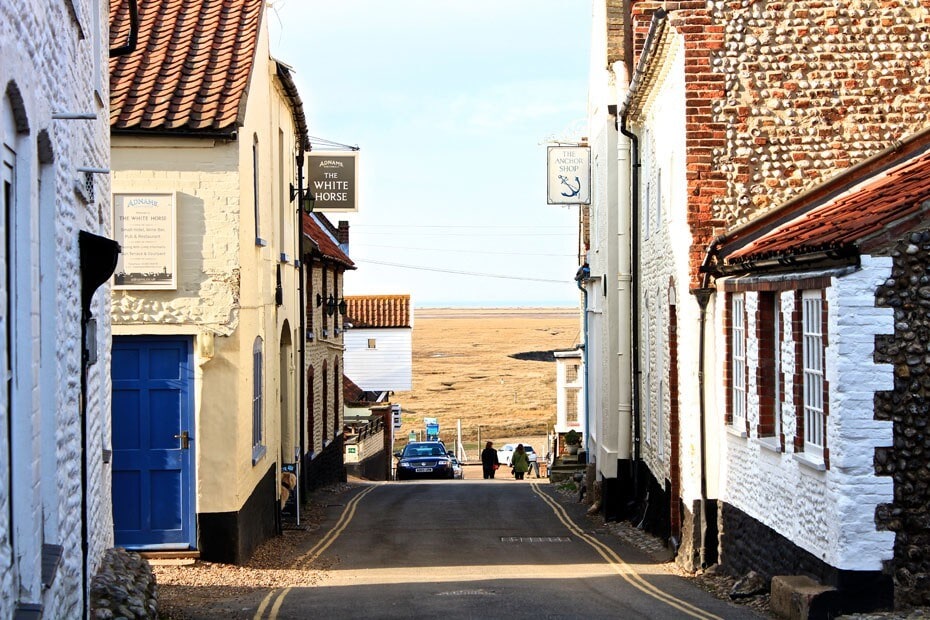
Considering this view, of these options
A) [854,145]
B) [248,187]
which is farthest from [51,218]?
[854,145]

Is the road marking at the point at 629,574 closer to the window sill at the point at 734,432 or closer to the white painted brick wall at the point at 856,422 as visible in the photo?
the white painted brick wall at the point at 856,422

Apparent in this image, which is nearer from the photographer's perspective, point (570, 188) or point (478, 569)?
point (478, 569)

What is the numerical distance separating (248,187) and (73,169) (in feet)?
23.6

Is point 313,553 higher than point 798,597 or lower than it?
lower

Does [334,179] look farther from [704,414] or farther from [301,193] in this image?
[704,414]

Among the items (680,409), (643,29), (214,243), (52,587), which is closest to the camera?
(52,587)

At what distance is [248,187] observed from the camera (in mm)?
16312

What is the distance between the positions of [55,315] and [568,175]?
18669 millimetres

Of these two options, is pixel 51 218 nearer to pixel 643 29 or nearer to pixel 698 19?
pixel 698 19

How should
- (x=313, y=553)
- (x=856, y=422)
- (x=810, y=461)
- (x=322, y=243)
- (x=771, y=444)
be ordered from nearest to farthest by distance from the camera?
(x=856, y=422) < (x=810, y=461) < (x=771, y=444) < (x=313, y=553) < (x=322, y=243)

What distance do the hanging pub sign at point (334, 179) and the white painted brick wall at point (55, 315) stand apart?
13.3 metres

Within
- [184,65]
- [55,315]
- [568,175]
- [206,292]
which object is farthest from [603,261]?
[55,315]

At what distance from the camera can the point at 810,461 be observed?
1120cm

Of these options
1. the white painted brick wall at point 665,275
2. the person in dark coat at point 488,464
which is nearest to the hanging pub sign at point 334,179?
the white painted brick wall at point 665,275
